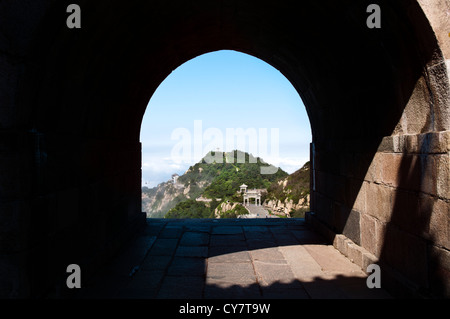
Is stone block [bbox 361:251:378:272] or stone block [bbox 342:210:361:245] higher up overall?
stone block [bbox 342:210:361:245]

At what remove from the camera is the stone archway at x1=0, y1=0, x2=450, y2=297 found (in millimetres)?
2463

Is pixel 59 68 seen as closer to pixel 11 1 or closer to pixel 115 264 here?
pixel 11 1

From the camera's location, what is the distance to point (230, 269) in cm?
401

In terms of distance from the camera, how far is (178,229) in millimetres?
6113

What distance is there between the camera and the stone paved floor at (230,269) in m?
3.32

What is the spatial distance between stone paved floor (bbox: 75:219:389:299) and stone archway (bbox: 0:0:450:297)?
0.40 m

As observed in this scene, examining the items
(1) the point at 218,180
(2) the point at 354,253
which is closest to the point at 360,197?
(2) the point at 354,253

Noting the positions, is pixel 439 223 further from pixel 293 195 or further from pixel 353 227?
pixel 293 195

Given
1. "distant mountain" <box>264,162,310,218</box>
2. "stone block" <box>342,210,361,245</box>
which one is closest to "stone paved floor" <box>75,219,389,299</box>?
"stone block" <box>342,210,361,245</box>

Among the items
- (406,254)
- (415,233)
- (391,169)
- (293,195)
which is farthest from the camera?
(293,195)

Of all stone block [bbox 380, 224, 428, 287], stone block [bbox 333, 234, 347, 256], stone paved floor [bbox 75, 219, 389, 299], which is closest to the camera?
stone block [bbox 380, 224, 428, 287]

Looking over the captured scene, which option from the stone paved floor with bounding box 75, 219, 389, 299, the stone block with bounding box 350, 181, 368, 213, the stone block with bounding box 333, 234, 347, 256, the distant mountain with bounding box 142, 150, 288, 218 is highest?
the stone block with bounding box 350, 181, 368, 213

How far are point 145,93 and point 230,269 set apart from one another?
3.63 m

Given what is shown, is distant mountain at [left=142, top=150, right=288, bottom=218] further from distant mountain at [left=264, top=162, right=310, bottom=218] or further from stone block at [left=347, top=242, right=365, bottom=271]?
stone block at [left=347, top=242, right=365, bottom=271]
